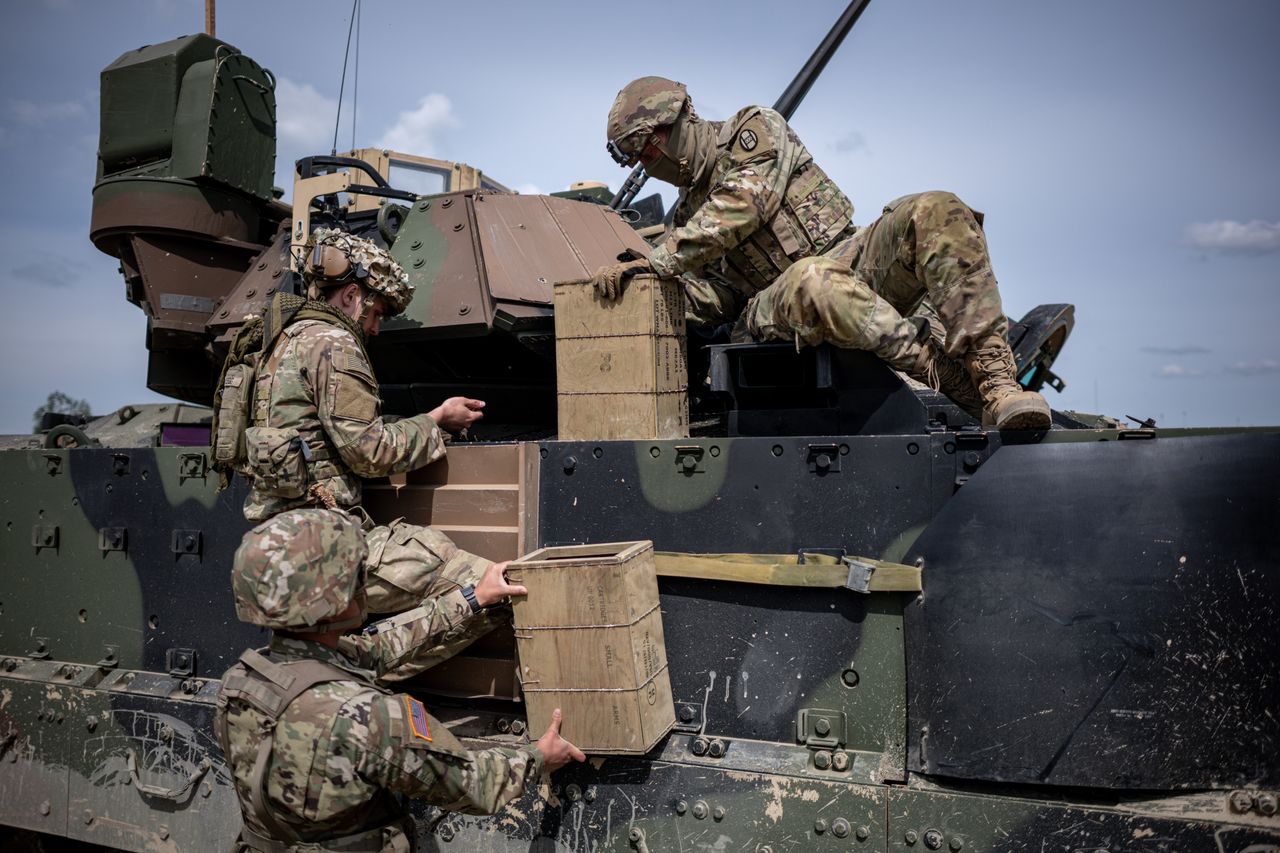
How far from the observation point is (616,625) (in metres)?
3.06

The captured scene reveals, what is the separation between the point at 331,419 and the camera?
3.58 metres

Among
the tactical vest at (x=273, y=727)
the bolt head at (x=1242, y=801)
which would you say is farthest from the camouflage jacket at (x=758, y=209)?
the bolt head at (x=1242, y=801)

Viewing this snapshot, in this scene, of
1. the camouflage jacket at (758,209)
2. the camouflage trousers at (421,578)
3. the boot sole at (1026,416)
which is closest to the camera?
the boot sole at (1026,416)

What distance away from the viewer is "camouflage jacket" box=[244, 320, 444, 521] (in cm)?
357

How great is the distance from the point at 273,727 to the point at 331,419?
3.99 ft

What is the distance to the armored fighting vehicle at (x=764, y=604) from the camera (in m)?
2.74

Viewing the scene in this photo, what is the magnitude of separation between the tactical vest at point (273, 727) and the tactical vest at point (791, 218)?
7.01 feet

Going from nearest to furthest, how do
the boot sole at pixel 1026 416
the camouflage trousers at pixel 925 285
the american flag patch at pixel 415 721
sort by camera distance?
the american flag patch at pixel 415 721 → the boot sole at pixel 1026 416 → the camouflage trousers at pixel 925 285

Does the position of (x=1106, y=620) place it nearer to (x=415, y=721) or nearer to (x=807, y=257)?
(x=807, y=257)

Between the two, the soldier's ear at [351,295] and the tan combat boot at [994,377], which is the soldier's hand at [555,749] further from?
the soldier's ear at [351,295]

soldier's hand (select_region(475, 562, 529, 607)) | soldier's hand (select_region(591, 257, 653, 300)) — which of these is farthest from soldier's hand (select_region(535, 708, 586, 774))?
soldier's hand (select_region(591, 257, 653, 300))

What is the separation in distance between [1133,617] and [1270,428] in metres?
0.61

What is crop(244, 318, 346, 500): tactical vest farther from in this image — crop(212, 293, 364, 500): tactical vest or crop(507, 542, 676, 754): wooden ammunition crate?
crop(507, 542, 676, 754): wooden ammunition crate

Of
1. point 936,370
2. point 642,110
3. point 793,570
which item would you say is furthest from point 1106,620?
point 642,110
